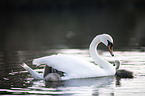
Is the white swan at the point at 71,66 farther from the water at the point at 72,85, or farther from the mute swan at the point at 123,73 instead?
the mute swan at the point at 123,73

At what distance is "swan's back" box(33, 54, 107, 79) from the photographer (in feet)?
34.0

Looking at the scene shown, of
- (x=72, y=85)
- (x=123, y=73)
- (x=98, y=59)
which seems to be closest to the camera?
(x=72, y=85)

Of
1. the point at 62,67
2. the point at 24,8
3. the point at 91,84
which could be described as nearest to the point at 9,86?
the point at 62,67

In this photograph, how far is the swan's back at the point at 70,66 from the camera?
10.4 metres

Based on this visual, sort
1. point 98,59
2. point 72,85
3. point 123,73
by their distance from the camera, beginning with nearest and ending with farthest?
point 72,85 → point 123,73 → point 98,59

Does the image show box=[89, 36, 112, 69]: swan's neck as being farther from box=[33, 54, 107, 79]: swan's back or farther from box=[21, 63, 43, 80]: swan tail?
box=[21, 63, 43, 80]: swan tail

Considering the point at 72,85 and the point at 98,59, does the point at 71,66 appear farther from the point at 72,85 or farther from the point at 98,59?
the point at 98,59

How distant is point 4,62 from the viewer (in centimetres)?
1358

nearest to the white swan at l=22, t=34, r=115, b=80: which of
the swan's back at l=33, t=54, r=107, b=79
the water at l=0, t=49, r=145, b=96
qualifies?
the swan's back at l=33, t=54, r=107, b=79

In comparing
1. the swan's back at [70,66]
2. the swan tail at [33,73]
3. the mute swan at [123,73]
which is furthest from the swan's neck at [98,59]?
the swan tail at [33,73]

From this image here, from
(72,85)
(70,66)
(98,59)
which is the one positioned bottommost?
(72,85)

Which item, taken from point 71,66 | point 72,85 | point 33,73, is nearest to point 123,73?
point 71,66

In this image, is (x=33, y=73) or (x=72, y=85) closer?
(x=72, y=85)

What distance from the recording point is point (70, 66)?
34.3ft
